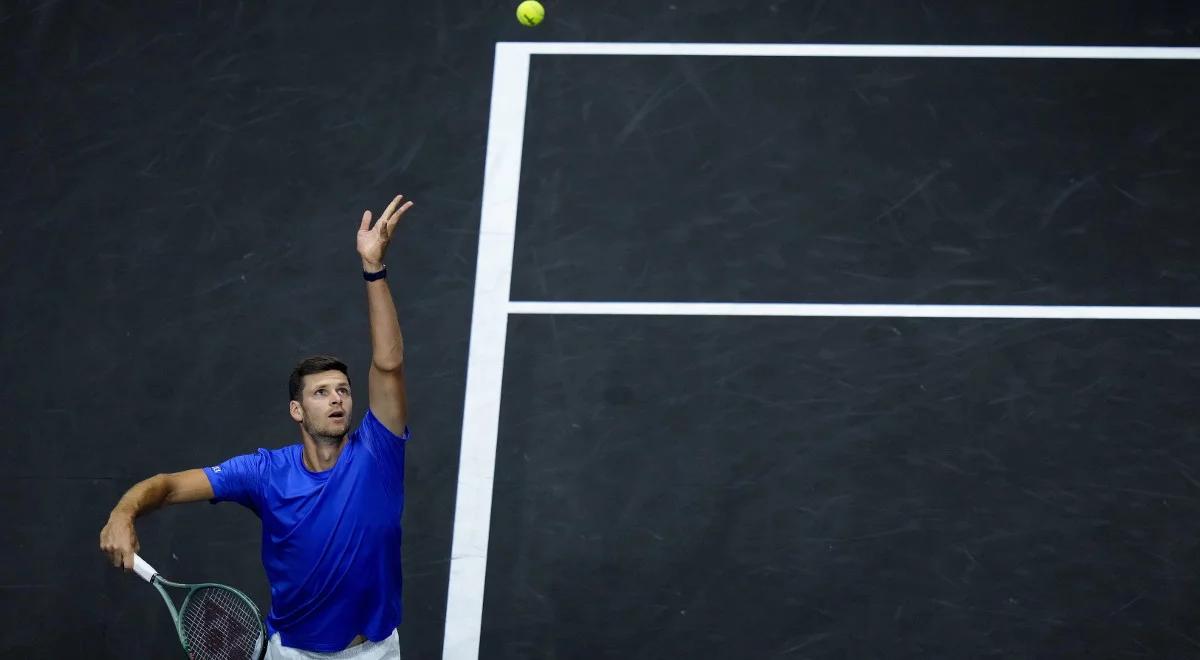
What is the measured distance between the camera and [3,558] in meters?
7.57

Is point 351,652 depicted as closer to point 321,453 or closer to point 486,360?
point 321,453

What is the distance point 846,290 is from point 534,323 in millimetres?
1568

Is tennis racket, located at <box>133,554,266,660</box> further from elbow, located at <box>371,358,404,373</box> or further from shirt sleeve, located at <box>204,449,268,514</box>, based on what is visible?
elbow, located at <box>371,358,404,373</box>

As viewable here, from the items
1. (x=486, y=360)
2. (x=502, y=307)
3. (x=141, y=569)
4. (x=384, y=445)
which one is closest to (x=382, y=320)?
(x=384, y=445)

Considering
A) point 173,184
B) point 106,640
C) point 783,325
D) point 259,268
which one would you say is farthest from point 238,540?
point 783,325

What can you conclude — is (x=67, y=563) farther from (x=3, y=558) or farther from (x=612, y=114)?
(x=612, y=114)

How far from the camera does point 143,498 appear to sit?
18.4 ft

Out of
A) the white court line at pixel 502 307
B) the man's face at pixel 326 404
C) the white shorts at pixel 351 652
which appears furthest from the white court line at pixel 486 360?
the man's face at pixel 326 404

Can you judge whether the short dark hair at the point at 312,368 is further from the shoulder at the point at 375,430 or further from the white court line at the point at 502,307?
the white court line at the point at 502,307

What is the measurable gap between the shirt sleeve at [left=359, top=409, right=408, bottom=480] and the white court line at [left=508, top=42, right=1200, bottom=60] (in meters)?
3.27

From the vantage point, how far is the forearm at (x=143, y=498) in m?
5.43

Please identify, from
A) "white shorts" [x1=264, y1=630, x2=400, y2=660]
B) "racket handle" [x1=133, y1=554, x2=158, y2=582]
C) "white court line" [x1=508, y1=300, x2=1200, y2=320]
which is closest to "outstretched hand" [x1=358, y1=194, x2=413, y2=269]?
"racket handle" [x1=133, y1=554, x2=158, y2=582]

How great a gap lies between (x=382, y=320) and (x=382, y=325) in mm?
18

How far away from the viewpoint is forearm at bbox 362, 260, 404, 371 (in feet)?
18.8
